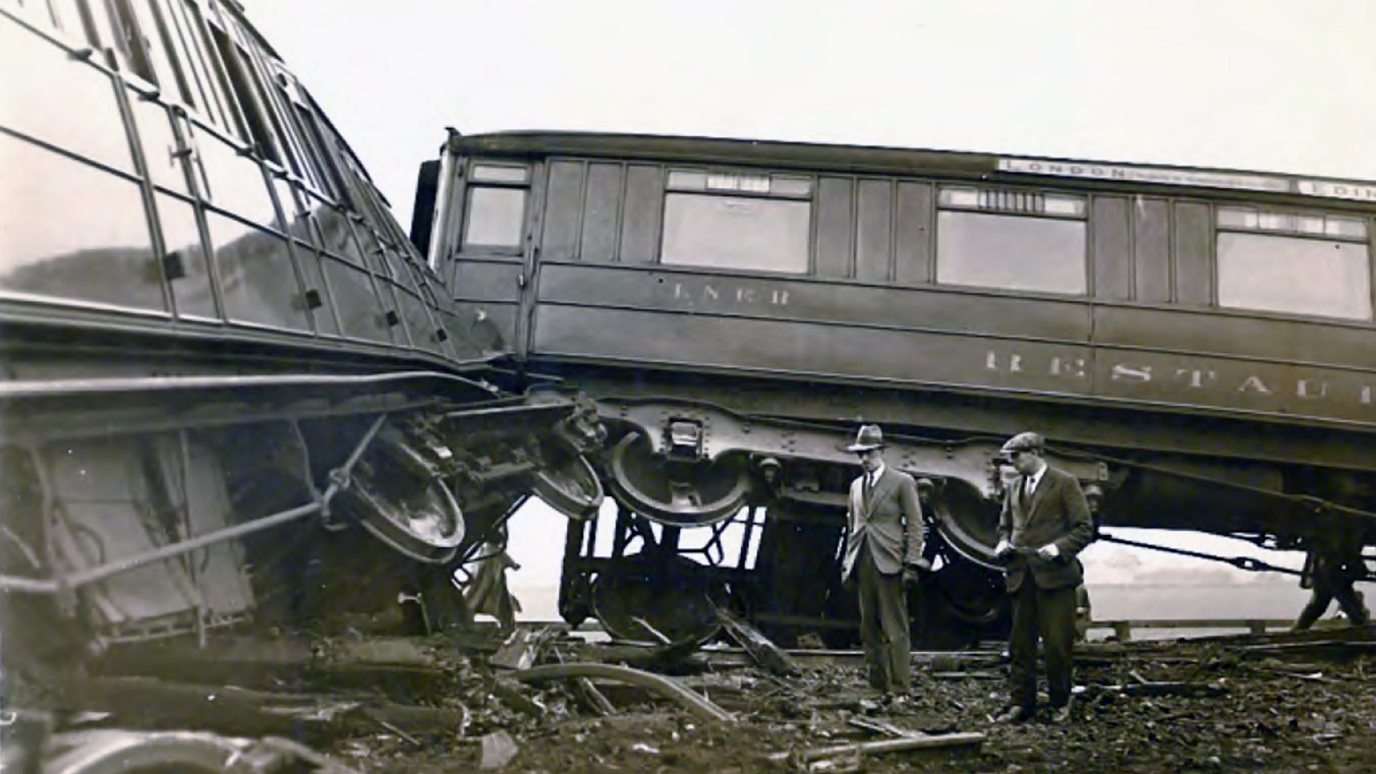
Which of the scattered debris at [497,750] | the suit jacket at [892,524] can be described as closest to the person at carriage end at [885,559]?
the suit jacket at [892,524]

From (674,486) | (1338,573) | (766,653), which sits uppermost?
(674,486)

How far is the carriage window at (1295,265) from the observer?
7566 millimetres

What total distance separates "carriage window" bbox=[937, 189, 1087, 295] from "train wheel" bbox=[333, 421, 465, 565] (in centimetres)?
396

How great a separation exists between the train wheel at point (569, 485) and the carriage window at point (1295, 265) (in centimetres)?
412

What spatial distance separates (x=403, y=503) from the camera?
454 cm

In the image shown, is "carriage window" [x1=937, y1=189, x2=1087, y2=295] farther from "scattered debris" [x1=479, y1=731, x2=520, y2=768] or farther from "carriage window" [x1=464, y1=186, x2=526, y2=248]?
"scattered debris" [x1=479, y1=731, x2=520, y2=768]

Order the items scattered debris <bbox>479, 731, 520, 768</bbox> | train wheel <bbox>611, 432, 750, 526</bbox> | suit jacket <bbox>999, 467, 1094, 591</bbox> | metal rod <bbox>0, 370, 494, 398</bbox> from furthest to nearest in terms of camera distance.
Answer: train wheel <bbox>611, 432, 750, 526</bbox> < suit jacket <bbox>999, 467, 1094, 591</bbox> < scattered debris <bbox>479, 731, 520, 768</bbox> < metal rod <bbox>0, 370, 494, 398</bbox>

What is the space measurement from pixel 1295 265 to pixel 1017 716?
403cm

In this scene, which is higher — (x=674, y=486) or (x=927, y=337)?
(x=927, y=337)

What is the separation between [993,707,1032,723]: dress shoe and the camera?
523 cm

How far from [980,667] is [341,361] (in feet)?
14.0

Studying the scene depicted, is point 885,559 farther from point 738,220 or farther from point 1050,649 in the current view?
point 738,220

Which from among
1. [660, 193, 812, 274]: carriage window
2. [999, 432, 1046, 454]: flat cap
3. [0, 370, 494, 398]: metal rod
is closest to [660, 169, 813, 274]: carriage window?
[660, 193, 812, 274]: carriage window

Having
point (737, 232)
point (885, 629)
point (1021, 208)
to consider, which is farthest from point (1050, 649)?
point (737, 232)
